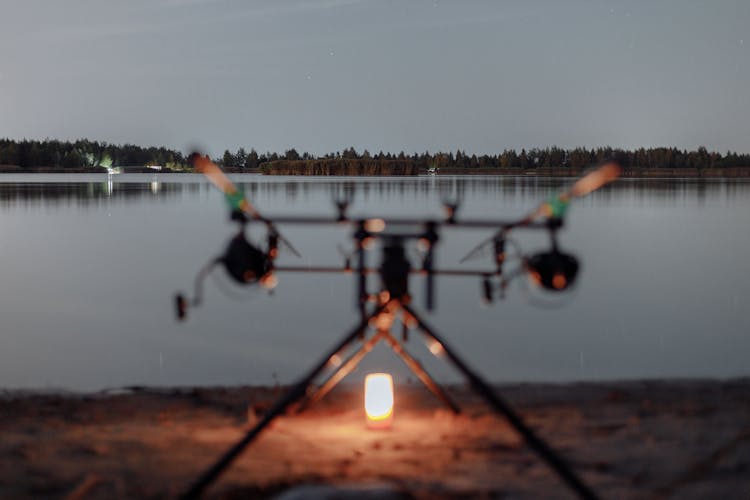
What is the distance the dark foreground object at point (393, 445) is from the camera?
5441 mm

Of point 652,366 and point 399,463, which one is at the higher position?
point 399,463

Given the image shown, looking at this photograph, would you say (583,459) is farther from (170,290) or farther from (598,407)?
(170,290)

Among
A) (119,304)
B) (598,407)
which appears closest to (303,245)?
(119,304)

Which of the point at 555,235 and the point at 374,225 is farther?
the point at 374,225

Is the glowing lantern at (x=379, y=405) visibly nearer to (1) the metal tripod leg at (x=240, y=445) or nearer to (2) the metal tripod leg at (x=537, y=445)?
(1) the metal tripod leg at (x=240, y=445)

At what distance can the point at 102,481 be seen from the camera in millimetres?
5477

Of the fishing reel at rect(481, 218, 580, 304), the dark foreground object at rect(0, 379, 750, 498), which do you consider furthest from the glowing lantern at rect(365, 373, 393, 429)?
the fishing reel at rect(481, 218, 580, 304)

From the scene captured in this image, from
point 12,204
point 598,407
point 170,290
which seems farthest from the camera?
point 12,204

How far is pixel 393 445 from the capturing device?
6.47 metres

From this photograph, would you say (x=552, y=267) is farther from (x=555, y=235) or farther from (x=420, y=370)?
(x=420, y=370)

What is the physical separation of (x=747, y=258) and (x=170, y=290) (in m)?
23.9

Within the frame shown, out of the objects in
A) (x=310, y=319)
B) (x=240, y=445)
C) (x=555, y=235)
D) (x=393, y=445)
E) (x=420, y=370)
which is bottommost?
(x=310, y=319)

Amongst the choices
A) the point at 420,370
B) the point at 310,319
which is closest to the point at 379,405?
the point at 420,370

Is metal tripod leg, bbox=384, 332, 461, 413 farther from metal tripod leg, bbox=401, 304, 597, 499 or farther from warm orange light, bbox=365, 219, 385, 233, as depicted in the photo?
metal tripod leg, bbox=401, 304, 597, 499
